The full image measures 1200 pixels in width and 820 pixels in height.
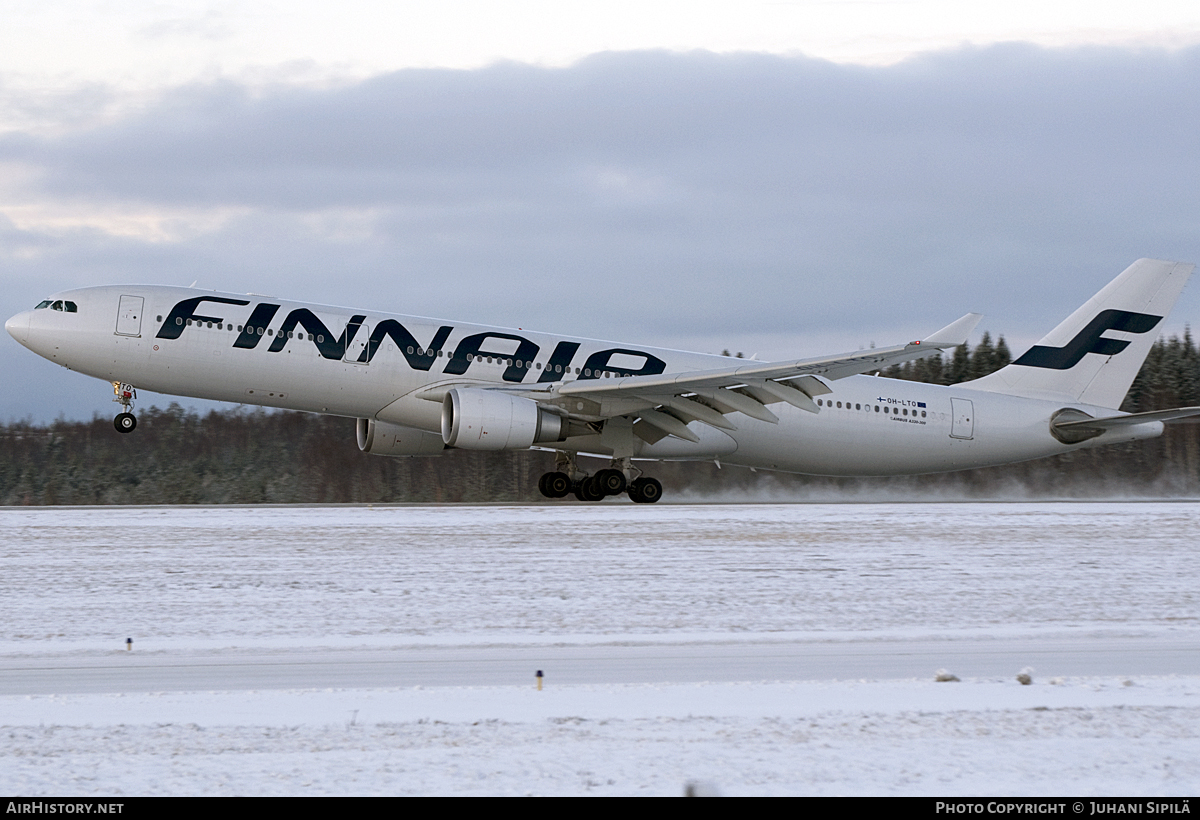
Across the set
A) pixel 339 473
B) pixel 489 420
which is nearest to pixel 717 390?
pixel 489 420

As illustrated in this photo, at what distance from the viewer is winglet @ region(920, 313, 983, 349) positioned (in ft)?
71.4

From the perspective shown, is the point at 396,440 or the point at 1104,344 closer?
the point at 396,440

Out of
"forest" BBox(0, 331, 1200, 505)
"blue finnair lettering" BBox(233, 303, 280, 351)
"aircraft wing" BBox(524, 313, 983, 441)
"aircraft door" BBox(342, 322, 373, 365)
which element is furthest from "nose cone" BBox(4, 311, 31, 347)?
"forest" BBox(0, 331, 1200, 505)

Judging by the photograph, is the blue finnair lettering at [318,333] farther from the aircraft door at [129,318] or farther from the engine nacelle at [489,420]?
A: the engine nacelle at [489,420]

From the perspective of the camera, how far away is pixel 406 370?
24.6 metres

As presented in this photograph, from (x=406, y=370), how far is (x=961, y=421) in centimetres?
1439

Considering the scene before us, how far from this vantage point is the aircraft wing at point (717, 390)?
2291 cm

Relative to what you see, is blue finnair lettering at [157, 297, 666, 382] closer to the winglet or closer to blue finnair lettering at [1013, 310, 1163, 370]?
the winglet

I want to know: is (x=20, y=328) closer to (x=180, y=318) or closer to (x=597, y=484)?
(x=180, y=318)

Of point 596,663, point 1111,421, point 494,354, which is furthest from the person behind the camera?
point 1111,421

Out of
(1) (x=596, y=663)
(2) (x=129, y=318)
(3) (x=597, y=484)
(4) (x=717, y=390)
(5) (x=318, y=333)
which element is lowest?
(1) (x=596, y=663)

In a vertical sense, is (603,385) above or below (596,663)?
above

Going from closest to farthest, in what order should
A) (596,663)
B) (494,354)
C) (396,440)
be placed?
(596,663), (494,354), (396,440)
